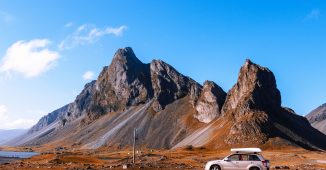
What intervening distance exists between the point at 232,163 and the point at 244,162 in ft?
4.03

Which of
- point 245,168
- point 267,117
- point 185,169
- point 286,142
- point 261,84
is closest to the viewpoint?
point 245,168

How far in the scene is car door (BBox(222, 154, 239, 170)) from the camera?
43.7 meters

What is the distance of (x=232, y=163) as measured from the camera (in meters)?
43.9

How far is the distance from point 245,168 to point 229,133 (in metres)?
140

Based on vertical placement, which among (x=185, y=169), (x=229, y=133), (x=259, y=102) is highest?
(x=259, y=102)

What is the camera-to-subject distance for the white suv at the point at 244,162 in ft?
141

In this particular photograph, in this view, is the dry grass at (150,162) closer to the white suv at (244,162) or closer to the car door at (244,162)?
the white suv at (244,162)

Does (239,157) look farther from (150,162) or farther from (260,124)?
(260,124)

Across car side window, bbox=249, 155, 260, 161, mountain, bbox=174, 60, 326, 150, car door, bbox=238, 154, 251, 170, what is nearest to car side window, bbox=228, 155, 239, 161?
car door, bbox=238, 154, 251, 170

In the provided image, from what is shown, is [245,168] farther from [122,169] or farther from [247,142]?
[247,142]

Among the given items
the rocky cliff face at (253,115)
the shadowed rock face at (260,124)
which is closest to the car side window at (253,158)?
the shadowed rock face at (260,124)

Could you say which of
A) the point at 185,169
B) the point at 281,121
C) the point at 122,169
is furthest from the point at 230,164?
the point at 281,121

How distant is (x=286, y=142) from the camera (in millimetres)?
164000

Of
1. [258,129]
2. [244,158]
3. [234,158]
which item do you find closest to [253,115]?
[258,129]
